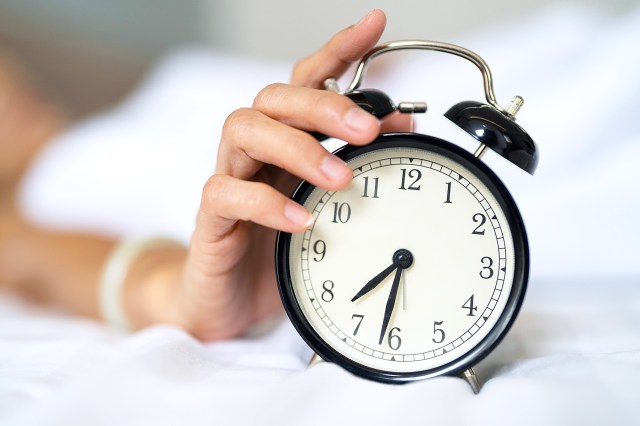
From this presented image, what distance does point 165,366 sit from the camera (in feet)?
3.06

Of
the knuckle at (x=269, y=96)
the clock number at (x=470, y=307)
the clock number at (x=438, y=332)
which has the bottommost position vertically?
the clock number at (x=438, y=332)

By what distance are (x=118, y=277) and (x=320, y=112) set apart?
0.89 meters

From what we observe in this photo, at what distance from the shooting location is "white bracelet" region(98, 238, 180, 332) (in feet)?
4.67

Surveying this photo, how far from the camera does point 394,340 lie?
33.4 inches

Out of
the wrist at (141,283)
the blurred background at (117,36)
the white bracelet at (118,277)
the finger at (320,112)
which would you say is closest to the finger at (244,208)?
the finger at (320,112)

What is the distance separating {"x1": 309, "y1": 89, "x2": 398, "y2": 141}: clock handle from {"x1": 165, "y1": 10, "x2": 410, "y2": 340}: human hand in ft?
0.09

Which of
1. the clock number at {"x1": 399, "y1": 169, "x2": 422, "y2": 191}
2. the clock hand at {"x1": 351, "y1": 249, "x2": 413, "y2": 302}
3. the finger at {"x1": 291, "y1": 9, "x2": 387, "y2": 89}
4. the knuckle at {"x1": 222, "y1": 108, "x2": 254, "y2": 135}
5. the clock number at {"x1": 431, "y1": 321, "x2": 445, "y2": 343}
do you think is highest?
the finger at {"x1": 291, "y1": 9, "x2": 387, "y2": 89}

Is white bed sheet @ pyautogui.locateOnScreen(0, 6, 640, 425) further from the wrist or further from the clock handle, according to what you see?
the clock handle

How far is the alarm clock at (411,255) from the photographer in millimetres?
821

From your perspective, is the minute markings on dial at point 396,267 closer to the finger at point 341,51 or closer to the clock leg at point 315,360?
the clock leg at point 315,360

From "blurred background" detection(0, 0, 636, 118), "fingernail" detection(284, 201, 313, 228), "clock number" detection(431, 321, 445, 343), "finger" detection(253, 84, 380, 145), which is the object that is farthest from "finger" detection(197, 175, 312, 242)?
"blurred background" detection(0, 0, 636, 118)

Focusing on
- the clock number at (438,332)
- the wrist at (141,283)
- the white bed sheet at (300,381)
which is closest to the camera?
the white bed sheet at (300,381)

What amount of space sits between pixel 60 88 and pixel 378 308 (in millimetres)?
2629

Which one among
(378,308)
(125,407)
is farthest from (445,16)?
(125,407)
